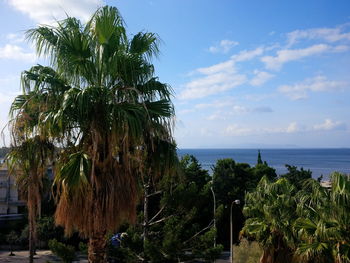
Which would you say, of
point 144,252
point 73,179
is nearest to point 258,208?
point 144,252

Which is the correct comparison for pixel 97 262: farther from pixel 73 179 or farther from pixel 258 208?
pixel 258 208

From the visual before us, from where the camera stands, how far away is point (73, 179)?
7.23 m

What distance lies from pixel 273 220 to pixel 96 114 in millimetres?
10225

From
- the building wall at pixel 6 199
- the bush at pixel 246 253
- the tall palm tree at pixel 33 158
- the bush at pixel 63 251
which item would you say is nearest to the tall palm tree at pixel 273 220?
the bush at pixel 246 253

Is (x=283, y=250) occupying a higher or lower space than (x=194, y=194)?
lower

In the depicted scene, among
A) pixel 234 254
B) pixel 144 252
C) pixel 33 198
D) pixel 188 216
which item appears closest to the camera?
pixel 33 198

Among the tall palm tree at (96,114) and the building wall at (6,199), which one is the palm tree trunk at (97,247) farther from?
the building wall at (6,199)

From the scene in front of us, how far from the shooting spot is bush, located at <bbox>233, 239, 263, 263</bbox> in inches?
768

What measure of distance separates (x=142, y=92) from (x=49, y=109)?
196 cm

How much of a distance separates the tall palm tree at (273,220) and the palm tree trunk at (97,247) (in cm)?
869

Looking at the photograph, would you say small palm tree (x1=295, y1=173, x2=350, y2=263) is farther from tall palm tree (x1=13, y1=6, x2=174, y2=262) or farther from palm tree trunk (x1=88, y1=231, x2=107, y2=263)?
palm tree trunk (x1=88, y1=231, x2=107, y2=263)

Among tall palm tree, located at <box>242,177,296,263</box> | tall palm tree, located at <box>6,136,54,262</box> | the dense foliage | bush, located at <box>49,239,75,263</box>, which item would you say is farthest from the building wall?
tall palm tree, located at <box>6,136,54,262</box>

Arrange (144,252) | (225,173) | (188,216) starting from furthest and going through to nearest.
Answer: (225,173) < (188,216) < (144,252)

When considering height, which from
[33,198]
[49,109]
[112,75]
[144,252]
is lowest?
[144,252]
